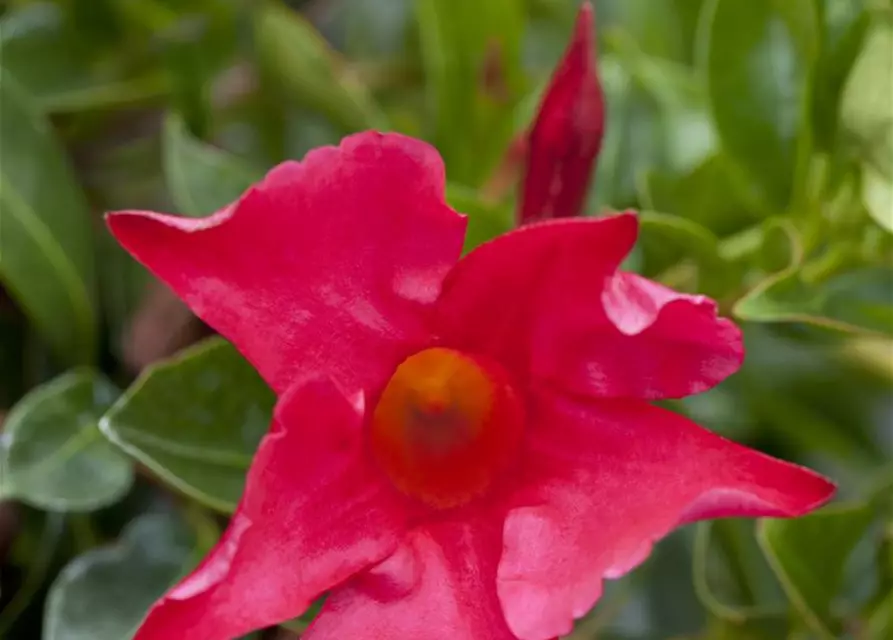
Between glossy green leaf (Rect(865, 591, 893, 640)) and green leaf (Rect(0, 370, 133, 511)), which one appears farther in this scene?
glossy green leaf (Rect(865, 591, 893, 640))

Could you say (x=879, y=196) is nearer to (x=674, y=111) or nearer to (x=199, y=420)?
(x=674, y=111)

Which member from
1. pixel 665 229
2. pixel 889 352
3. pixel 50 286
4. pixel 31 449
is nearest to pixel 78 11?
pixel 50 286

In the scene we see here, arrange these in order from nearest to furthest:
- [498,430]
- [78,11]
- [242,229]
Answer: [242,229]
[498,430]
[78,11]

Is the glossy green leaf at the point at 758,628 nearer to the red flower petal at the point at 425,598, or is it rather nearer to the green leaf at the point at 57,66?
the red flower petal at the point at 425,598

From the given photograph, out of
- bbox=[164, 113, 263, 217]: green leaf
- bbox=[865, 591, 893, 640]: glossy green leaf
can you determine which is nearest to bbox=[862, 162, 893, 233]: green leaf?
bbox=[865, 591, 893, 640]: glossy green leaf

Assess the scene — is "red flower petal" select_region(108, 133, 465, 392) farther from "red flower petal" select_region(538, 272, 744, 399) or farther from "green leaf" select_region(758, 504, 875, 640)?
"green leaf" select_region(758, 504, 875, 640)

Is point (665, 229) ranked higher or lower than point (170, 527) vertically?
higher

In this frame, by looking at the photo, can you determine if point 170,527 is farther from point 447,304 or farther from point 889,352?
point 889,352
